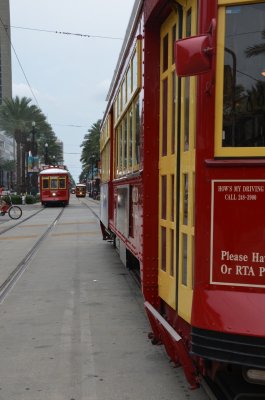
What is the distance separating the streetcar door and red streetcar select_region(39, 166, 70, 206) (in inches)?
1338

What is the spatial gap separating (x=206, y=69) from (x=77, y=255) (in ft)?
29.6

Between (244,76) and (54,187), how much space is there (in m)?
35.7

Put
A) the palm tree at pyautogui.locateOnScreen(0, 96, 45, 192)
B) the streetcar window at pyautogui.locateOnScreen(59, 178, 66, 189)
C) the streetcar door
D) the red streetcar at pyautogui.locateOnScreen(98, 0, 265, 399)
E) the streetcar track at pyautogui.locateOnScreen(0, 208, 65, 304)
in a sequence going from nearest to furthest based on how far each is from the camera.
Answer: the red streetcar at pyautogui.locateOnScreen(98, 0, 265, 399)
the streetcar door
the streetcar track at pyautogui.locateOnScreen(0, 208, 65, 304)
the streetcar window at pyautogui.locateOnScreen(59, 178, 66, 189)
the palm tree at pyautogui.locateOnScreen(0, 96, 45, 192)

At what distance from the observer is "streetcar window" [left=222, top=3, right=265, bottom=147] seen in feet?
9.56

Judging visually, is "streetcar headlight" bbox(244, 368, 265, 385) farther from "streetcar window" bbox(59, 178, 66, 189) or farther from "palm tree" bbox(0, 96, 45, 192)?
"palm tree" bbox(0, 96, 45, 192)

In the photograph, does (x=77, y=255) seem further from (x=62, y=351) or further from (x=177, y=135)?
(x=177, y=135)

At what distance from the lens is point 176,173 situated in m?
3.66

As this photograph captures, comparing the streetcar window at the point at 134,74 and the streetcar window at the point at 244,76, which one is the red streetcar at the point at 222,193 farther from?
the streetcar window at the point at 134,74

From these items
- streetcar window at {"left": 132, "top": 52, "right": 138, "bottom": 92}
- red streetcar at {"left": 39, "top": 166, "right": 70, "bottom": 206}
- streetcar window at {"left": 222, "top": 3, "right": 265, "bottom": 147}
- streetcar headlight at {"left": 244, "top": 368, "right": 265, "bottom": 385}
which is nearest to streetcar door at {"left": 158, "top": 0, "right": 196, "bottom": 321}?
streetcar window at {"left": 222, "top": 3, "right": 265, "bottom": 147}


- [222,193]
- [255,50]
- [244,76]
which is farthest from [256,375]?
[255,50]

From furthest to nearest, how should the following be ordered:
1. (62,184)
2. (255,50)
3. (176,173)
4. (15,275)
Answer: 1. (62,184)
2. (15,275)
3. (176,173)
4. (255,50)

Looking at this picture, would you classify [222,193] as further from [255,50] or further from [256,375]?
[256,375]

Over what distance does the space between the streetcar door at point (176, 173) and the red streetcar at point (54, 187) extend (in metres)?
34.0

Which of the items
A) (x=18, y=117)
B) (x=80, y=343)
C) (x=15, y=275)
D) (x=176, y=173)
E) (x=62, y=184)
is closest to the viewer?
(x=176, y=173)
